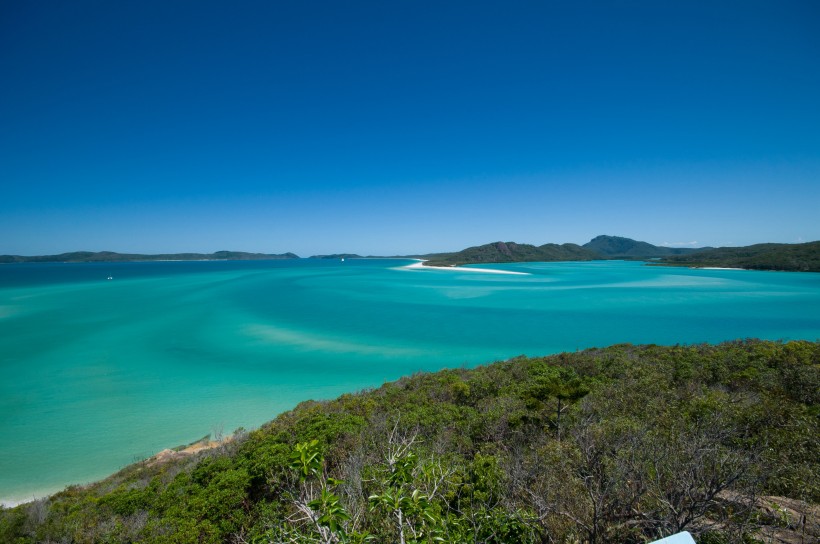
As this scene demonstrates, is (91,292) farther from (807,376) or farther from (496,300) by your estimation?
(807,376)

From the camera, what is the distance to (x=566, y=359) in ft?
51.4

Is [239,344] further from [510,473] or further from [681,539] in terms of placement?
[681,539]

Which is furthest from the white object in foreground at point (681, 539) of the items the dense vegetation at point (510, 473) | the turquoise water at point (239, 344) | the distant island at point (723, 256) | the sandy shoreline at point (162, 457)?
the distant island at point (723, 256)

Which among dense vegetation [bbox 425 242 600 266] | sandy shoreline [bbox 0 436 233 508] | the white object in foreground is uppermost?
dense vegetation [bbox 425 242 600 266]

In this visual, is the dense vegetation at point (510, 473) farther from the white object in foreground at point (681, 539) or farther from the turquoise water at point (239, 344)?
the turquoise water at point (239, 344)

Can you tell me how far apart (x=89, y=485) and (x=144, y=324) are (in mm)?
28506

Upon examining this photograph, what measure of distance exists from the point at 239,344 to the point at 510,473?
2514 cm

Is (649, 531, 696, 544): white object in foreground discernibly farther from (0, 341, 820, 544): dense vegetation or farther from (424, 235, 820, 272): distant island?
(424, 235, 820, 272): distant island

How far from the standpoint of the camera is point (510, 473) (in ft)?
17.9

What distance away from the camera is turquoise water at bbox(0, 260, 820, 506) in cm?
1320

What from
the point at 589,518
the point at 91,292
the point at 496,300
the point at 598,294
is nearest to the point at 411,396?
the point at 589,518

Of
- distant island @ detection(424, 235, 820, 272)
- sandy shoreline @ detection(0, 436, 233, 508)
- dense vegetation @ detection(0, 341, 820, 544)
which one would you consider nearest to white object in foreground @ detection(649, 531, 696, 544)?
dense vegetation @ detection(0, 341, 820, 544)

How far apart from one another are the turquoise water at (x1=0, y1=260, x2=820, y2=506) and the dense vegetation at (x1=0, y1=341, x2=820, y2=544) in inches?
179

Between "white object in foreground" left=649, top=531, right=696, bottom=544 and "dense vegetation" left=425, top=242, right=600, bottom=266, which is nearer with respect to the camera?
"white object in foreground" left=649, top=531, right=696, bottom=544
